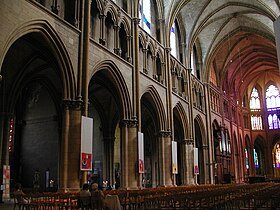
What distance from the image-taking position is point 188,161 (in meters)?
30.8

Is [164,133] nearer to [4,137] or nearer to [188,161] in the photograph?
[188,161]

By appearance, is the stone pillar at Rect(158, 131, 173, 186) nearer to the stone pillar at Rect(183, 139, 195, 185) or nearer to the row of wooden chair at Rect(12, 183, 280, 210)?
the stone pillar at Rect(183, 139, 195, 185)

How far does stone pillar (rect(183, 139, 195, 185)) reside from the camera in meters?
29.9

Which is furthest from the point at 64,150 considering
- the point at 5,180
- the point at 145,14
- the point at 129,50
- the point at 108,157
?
the point at 145,14

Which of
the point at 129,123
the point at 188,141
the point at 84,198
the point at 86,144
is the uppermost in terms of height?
the point at 129,123

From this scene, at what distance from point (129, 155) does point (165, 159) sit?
620 cm

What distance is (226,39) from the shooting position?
38.9m

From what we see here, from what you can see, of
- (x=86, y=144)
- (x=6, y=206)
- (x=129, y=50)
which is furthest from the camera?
(x=129, y=50)

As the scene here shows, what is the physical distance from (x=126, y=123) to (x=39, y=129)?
963cm

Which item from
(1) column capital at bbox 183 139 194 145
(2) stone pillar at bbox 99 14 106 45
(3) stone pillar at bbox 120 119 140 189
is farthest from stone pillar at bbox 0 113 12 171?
(1) column capital at bbox 183 139 194 145

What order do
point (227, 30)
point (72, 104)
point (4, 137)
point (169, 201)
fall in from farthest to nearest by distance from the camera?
point (227, 30)
point (4, 137)
point (72, 104)
point (169, 201)

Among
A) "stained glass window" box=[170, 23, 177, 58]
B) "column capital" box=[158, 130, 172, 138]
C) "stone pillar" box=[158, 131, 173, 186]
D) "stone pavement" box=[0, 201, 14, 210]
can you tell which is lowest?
"stone pavement" box=[0, 201, 14, 210]

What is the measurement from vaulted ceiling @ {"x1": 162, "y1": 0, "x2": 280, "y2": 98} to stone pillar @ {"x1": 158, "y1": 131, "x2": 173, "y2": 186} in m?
9.75

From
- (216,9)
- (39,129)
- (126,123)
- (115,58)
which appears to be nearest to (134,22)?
(115,58)
